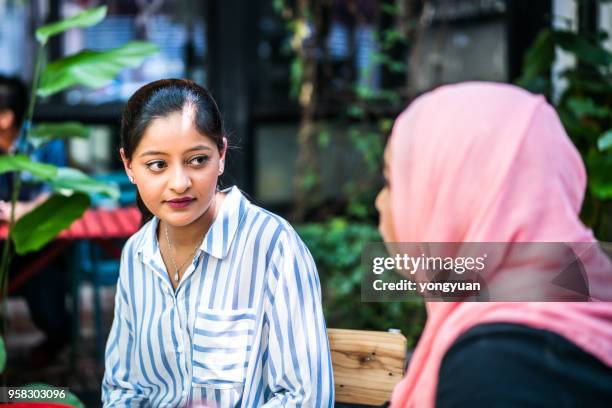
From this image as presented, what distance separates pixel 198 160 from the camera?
1.75 m

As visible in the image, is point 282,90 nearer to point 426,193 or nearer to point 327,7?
point 327,7

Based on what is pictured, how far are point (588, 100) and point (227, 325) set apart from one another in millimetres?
2566

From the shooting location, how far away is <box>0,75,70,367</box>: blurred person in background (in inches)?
167

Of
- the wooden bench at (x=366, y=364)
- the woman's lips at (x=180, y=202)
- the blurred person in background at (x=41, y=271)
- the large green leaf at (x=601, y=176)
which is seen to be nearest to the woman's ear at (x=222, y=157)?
the woman's lips at (x=180, y=202)

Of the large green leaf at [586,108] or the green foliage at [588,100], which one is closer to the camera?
the green foliage at [588,100]

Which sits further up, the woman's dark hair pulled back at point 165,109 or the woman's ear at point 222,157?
the woman's dark hair pulled back at point 165,109

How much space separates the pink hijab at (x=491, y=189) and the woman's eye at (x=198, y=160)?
0.53 meters

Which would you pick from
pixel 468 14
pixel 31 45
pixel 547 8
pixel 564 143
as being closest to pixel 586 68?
pixel 547 8

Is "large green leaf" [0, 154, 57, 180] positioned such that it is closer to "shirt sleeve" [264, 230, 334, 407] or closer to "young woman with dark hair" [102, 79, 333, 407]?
"young woman with dark hair" [102, 79, 333, 407]

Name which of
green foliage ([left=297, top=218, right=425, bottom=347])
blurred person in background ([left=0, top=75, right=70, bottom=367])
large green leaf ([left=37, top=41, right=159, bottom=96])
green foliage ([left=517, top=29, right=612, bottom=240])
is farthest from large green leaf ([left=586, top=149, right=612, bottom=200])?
blurred person in background ([left=0, top=75, right=70, bottom=367])

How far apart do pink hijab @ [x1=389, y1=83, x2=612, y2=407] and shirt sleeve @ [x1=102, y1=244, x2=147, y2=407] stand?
2.41ft

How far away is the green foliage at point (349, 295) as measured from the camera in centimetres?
467
